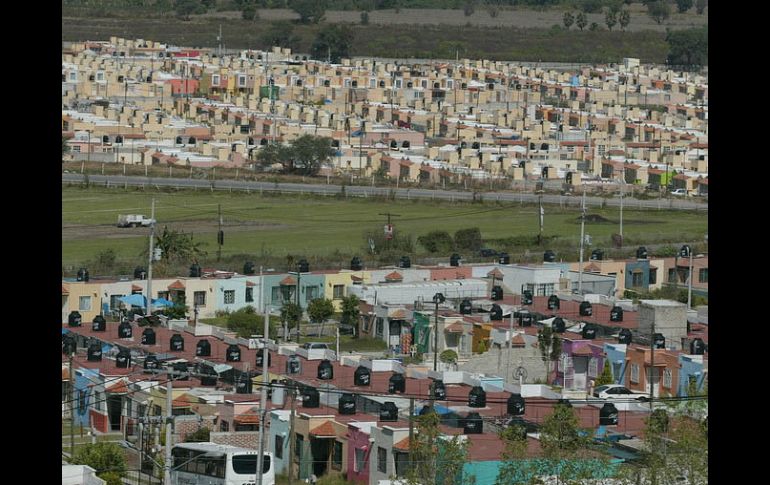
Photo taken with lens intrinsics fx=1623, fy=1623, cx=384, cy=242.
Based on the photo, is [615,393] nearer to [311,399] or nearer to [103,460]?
[311,399]

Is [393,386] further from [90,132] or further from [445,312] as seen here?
[90,132]

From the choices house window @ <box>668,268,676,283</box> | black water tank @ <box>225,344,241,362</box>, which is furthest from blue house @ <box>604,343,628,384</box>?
house window @ <box>668,268,676,283</box>

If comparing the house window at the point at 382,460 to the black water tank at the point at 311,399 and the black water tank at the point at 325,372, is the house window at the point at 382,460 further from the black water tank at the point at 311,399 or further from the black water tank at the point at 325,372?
the black water tank at the point at 325,372

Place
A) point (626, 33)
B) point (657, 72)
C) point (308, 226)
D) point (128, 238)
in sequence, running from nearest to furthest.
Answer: point (128, 238) < point (308, 226) < point (657, 72) < point (626, 33)

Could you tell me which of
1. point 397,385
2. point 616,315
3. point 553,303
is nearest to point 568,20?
point 553,303

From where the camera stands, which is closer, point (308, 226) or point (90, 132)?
point (308, 226)

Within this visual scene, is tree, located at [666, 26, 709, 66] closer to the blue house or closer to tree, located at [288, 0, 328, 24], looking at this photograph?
tree, located at [288, 0, 328, 24]

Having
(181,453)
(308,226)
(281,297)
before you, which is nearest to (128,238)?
(308,226)

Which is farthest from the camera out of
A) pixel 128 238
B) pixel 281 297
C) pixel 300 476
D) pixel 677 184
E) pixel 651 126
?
pixel 651 126
